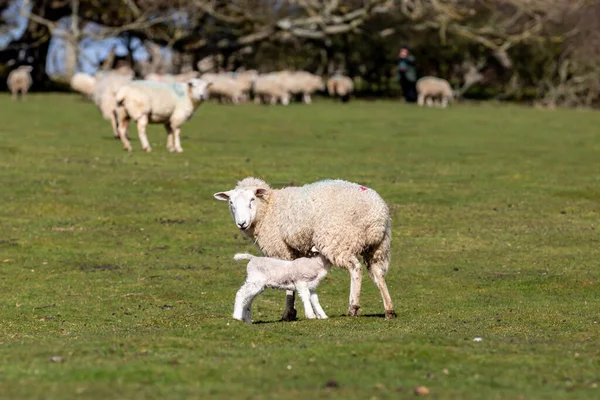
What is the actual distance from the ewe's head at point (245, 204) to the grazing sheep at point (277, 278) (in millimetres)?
477

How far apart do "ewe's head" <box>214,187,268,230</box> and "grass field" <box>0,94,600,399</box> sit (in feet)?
3.17

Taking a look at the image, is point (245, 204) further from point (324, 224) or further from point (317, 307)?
point (317, 307)

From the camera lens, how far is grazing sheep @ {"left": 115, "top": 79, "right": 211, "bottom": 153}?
2500 cm

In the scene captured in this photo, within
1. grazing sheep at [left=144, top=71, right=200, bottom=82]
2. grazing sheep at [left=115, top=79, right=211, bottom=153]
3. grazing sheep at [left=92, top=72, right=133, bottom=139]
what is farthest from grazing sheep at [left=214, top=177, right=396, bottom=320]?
grazing sheep at [left=144, top=71, right=200, bottom=82]

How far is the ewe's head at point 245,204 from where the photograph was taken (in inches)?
455

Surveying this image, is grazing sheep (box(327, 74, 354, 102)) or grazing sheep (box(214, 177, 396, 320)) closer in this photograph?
grazing sheep (box(214, 177, 396, 320))

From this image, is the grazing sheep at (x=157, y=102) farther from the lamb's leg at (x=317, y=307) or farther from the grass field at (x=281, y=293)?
the lamb's leg at (x=317, y=307)

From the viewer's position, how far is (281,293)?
14.0 metres

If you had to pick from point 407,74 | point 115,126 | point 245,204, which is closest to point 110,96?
point 115,126

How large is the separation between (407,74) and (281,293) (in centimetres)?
3598

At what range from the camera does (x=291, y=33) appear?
175ft

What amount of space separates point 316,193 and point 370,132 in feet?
71.4

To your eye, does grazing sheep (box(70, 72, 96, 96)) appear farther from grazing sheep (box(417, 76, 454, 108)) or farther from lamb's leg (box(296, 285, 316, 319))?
lamb's leg (box(296, 285, 316, 319))

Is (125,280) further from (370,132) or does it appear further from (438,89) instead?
(438,89)
